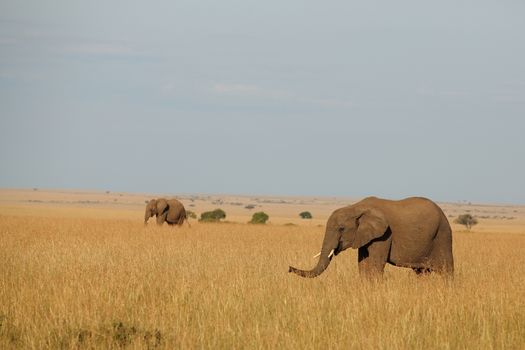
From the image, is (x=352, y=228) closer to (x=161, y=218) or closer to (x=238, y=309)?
(x=238, y=309)

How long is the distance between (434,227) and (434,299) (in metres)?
3.93

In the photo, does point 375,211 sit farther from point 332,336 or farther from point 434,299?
point 332,336

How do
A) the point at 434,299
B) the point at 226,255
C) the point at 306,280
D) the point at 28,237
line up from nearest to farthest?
the point at 434,299
the point at 306,280
the point at 226,255
the point at 28,237

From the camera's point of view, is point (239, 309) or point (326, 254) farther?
A: point (326, 254)

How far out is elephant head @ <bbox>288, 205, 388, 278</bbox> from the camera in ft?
45.8

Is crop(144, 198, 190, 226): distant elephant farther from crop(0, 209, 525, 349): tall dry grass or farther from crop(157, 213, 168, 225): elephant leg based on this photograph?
crop(0, 209, 525, 349): tall dry grass

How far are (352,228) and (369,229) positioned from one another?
28 cm

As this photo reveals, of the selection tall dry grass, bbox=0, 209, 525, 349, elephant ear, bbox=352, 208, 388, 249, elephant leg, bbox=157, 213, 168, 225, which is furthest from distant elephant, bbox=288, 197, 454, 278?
elephant leg, bbox=157, 213, 168, 225

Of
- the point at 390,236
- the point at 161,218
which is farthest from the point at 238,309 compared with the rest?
the point at 161,218

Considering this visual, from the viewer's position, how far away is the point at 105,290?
11875 millimetres

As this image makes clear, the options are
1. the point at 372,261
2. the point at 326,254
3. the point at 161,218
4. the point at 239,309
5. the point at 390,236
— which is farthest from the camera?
the point at 161,218

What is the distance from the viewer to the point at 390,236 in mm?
14516

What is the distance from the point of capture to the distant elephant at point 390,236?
45.9 feet

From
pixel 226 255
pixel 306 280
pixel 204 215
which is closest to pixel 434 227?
pixel 306 280
